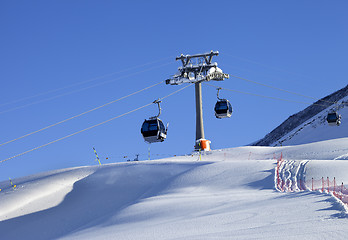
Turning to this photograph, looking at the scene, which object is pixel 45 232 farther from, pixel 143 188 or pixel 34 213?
pixel 143 188

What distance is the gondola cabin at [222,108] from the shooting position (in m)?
32.5

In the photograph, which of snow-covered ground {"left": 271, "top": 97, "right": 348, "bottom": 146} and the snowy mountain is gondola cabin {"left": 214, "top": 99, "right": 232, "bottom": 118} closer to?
the snowy mountain

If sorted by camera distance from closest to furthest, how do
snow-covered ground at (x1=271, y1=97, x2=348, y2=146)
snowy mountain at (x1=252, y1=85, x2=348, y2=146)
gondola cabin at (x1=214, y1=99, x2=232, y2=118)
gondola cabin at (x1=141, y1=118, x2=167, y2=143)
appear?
gondola cabin at (x1=141, y1=118, x2=167, y2=143) < gondola cabin at (x1=214, y1=99, x2=232, y2=118) < snow-covered ground at (x1=271, y1=97, x2=348, y2=146) < snowy mountain at (x1=252, y1=85, x2=348, y2=146)

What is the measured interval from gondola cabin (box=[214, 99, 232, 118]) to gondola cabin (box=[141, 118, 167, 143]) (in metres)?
5.39

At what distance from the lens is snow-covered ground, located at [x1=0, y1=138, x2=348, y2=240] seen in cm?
1252

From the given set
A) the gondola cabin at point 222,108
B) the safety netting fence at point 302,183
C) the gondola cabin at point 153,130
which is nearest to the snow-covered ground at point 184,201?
the safety netting fence at point 302,183

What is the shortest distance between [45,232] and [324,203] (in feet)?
46.1

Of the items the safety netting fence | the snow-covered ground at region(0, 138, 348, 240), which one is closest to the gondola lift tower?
the snow-covered ground at region(0, 138, 348, 240)

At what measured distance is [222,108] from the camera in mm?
32469

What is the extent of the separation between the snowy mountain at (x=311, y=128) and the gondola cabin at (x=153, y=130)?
21.8 m

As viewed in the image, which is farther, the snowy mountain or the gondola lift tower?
the snowy mountain

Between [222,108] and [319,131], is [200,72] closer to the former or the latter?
[222,108]

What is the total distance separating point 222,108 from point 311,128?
171 feet

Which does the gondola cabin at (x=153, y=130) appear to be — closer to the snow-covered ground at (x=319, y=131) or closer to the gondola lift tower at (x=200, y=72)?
the gondola lift tower at (x=200, y=72)
